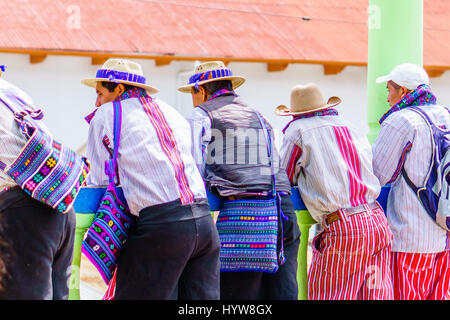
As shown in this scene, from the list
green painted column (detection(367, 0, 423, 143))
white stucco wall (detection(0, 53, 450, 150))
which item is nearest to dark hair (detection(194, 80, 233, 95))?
green painted column (detection(367, 0, 423, 143))

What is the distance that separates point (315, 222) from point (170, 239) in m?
1.21

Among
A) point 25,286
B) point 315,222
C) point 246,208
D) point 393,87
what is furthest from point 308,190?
point 25,286

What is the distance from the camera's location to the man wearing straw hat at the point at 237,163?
325 centimetres

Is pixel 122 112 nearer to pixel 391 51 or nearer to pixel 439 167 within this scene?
pixel 439 167

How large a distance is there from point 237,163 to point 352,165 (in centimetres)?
69

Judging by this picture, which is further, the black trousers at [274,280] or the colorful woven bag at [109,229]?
the black trousers at [274,280]

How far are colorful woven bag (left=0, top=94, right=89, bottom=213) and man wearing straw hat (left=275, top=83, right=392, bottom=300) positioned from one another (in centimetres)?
134

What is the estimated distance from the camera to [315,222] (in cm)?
378

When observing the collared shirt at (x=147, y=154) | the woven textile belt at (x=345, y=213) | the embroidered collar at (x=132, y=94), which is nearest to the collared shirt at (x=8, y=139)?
the collared shirt at (x=147, y=154)

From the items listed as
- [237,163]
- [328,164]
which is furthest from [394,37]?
[237,163]

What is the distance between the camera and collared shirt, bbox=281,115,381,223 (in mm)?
3539

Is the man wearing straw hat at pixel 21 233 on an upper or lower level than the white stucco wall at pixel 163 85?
upper

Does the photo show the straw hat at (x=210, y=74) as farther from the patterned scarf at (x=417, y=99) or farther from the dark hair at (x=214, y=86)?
the patterned scarf at (x=417, y=99)

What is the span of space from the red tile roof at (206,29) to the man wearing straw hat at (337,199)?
8.09 metres
